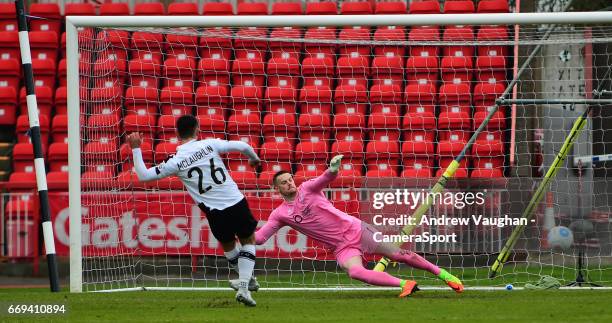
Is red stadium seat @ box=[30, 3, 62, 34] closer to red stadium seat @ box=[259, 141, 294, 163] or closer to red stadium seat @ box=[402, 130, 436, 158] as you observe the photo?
red stadium seat @ box=[259, 141, 294, 163]

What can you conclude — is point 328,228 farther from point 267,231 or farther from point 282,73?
point 282,73

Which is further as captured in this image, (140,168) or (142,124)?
(142,124)

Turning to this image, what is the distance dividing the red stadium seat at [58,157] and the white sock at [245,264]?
7.59 metres

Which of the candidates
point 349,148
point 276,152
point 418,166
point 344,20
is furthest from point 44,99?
point 344,20

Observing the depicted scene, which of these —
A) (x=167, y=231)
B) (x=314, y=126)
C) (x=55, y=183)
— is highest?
(x=314, y=126)

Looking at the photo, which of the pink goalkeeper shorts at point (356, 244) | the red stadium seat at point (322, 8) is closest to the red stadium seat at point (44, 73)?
the red stadium seat at point (322, 8)

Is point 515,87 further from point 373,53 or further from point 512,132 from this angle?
point 373,53

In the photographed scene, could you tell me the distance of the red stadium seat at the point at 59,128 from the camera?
16.9 metres

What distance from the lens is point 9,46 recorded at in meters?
18.6

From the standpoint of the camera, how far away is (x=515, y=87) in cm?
1467

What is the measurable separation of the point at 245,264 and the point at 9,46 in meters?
10.5

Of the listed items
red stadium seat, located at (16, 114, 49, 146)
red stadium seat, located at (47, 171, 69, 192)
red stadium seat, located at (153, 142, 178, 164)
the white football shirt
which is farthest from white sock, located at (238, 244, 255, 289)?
red stadium seat, located at (16, 114, 49, 146)

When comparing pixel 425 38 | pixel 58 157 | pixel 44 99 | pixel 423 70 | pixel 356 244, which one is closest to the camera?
pixel 356 244

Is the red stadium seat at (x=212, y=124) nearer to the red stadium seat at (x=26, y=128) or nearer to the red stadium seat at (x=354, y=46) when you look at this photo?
the red stadium seat at (x=354, y=46)
